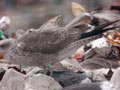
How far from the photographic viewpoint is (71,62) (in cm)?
363

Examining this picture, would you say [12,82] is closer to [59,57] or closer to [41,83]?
[41,83]

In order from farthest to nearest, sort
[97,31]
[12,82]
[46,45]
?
[97,31] < [46,45] < [12,82]

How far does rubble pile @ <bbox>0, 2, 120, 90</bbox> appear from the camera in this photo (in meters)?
2.88

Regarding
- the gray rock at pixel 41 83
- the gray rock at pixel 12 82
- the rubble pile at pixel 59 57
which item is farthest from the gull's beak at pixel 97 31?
the gray rock at pixel 12 82

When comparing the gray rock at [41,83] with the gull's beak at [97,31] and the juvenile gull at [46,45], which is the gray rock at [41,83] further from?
the gull's beak at [97,31]

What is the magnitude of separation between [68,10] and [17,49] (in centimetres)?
372

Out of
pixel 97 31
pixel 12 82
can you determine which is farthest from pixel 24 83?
pixel 97 31

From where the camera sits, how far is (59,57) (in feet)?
10.9

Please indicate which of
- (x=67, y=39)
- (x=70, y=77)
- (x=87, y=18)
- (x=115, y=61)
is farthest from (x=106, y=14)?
(x=70, y=77)

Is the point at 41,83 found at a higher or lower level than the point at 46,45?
lower

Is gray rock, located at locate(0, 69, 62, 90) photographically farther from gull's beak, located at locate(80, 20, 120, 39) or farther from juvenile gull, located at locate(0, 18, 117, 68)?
gull's beak, located at locate(80, 20, 120, 39)

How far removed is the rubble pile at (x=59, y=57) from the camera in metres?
2.88

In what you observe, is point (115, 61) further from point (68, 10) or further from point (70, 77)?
point (68, 10)

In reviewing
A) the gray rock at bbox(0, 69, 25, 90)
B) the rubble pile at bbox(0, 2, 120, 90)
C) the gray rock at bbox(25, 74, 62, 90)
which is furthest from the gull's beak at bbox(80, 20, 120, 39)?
the gray rock at bbox(0, 69, 25, 90)
